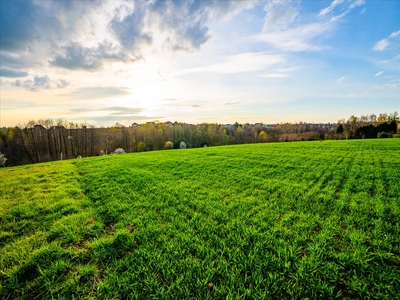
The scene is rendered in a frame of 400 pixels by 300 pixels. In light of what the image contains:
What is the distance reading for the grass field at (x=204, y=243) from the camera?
2752 millimetres

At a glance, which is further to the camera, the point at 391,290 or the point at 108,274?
the point at 108,274

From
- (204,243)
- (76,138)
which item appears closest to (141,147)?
(76,138)

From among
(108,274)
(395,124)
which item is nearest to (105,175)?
(108,274)

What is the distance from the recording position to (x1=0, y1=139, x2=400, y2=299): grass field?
108 inches

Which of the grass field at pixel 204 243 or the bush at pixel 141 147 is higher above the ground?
the grass field at pixel 204 243

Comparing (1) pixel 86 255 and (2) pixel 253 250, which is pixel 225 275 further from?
(1) pixel 86 255

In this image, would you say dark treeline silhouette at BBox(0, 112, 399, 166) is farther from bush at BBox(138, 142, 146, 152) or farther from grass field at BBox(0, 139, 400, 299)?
grass field at BBox(0, 139, 400, 299)

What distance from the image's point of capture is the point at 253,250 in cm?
347

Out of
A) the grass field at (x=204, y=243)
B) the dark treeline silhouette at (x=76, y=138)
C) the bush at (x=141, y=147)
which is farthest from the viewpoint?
the bush at (x=141, y=147)

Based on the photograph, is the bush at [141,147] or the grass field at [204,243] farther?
the bush at [141,147]

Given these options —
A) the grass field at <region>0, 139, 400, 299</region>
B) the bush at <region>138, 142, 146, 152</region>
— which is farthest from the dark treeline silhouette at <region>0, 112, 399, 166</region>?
the grass field at <region>0, 139, 400, 299</region>

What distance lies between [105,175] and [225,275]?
30.8ft


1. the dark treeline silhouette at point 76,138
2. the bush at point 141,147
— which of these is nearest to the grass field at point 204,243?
the dark treeline silhouette at point 76,138

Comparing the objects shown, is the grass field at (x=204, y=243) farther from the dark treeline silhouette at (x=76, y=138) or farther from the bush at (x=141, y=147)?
the bush at (x=141, y=147)
